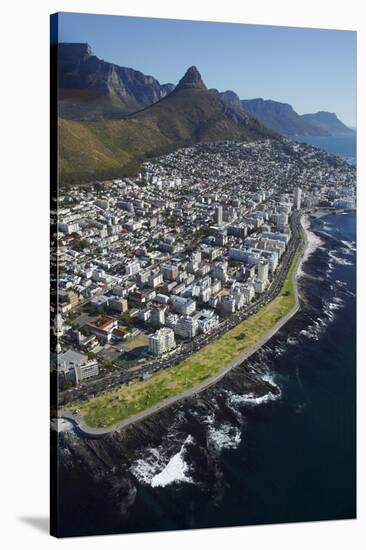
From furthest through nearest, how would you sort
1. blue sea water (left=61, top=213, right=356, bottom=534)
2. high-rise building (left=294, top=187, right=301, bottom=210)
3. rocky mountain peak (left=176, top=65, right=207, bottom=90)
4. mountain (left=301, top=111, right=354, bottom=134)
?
high-rise building (left=294, top=187, right=301, bottom=210)
mountain (left=301, top=111, right=354, bottom=134)
rocky mountain peak (left=176, top=65, right=207, bottom=90)
blue sea water (left=61, top=213, right=356, bottom=534)

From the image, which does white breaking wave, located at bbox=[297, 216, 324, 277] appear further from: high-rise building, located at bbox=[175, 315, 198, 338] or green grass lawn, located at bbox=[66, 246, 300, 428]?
high-rise building, located at bbox=[175, 315, 198, 338]

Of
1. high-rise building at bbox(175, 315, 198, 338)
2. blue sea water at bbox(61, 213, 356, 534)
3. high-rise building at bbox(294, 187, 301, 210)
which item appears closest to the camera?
blue sea water at bbox(61, 213, 356, 534)

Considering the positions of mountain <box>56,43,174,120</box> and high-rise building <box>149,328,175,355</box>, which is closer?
mountain <box>56,43,174,120</box>

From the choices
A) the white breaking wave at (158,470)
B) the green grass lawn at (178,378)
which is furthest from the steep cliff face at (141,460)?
the green grass lawn at (178,378)

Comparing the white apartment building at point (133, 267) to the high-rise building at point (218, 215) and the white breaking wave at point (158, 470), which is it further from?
the white breaking wave at point (158, 470)

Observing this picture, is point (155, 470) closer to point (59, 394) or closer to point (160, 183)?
point (59, 394)

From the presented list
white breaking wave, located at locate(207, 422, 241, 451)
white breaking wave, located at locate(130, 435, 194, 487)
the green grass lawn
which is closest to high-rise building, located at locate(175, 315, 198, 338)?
the green grass lawn

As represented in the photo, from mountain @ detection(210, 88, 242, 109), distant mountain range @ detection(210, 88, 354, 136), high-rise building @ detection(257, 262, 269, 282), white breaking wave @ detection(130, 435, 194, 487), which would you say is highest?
mountain @ detection(210, 88, 242, 109)
